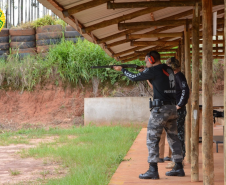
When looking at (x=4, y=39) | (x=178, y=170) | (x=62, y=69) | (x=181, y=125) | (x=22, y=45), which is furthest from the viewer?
(x=4, y=39)

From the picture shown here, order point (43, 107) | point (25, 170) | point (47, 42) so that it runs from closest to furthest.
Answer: point (25, 170) → point (43, 107) → point (47, 42)

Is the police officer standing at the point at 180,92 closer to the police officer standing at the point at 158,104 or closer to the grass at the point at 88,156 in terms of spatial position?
the police officer standing at the point at 158,104

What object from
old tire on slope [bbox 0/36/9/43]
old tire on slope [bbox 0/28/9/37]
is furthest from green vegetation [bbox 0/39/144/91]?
old tire on slope [bbox 0/28/9/37]

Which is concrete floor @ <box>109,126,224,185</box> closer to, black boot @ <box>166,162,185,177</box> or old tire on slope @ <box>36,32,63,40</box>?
black boot @ <box>166,162,185,177</box>

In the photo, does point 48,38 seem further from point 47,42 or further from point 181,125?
point 181,125

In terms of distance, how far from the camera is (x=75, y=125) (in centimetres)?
1510

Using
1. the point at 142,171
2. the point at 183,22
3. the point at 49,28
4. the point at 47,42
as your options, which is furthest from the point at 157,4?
the point at 49,28

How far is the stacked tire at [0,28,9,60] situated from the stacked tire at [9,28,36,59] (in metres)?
0.25

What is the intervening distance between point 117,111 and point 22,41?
779 centimetres

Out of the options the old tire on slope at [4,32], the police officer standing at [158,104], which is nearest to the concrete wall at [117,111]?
the old tire on slope at [4,32]

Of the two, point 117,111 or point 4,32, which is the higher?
point 4,32

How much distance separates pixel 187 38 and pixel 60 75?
1141cm

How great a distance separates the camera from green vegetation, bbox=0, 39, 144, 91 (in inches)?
666

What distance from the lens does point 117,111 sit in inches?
545
